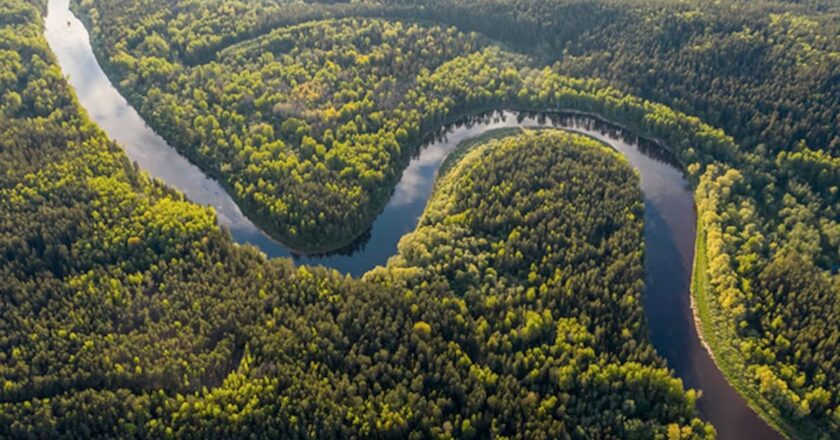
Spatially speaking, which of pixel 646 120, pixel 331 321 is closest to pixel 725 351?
pixel 646 120

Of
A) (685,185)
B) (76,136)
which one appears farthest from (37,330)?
(685,185)

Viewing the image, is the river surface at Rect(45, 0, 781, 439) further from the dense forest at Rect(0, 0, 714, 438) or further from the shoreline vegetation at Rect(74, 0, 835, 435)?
the dense forest at Rect(0, 0, 714, 438)

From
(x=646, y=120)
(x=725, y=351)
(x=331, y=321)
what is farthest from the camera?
(x=646, y=120)

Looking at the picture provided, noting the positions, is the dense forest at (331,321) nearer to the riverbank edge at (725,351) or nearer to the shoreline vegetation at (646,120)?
the riverbank edge at (725,351)

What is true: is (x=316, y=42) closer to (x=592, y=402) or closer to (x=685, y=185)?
(x=685, y=185)

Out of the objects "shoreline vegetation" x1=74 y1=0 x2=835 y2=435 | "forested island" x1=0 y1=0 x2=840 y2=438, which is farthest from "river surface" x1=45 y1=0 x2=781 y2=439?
"forested island" x1=0 y1=0 x2=840 y2=438

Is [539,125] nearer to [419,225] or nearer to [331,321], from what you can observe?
[419,225]
